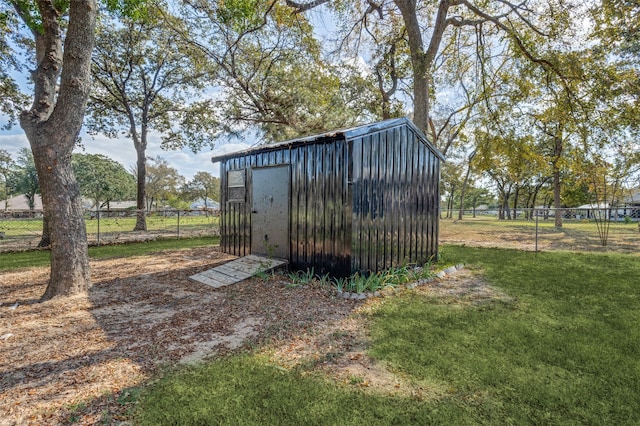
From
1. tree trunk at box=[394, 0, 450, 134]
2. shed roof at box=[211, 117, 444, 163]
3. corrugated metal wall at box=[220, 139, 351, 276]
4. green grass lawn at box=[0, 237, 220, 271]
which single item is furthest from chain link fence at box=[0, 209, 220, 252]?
tree trunk at box=[394, 0, 450, 134]

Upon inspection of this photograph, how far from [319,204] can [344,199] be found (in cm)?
58

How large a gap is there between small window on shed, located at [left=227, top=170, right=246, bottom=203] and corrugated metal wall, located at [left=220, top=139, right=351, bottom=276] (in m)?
0.87

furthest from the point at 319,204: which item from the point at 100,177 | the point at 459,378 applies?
the point at 100,177

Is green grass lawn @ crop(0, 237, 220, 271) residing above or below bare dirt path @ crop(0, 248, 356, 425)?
above

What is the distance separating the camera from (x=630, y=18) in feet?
27.7

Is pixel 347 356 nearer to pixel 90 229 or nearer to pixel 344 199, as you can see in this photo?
pixel 344 199

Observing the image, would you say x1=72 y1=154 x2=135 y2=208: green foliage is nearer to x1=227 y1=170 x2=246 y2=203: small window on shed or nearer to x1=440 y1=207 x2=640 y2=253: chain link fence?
x1=227 y1=170 x2=246 y2=203: small window on shed

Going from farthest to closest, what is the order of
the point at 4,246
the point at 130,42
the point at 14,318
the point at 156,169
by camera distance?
the point at 156,169, the point at 130,42, the point at 4,246, the point at 14,318

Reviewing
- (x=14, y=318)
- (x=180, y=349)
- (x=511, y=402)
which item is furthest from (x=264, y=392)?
(x=14, y=318)

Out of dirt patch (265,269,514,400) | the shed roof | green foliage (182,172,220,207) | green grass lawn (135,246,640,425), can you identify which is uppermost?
green foliage (182,172,220,207)

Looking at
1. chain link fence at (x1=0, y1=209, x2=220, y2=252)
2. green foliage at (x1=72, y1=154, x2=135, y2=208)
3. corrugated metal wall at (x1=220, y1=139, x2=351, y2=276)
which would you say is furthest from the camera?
green foliage at (x1=72, y1=154, x2=135, y2=208)

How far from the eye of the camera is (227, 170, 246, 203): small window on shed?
7.11 m

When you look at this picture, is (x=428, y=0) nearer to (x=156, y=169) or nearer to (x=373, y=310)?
(x=373, y=310)

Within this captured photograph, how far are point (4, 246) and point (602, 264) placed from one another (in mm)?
16175
